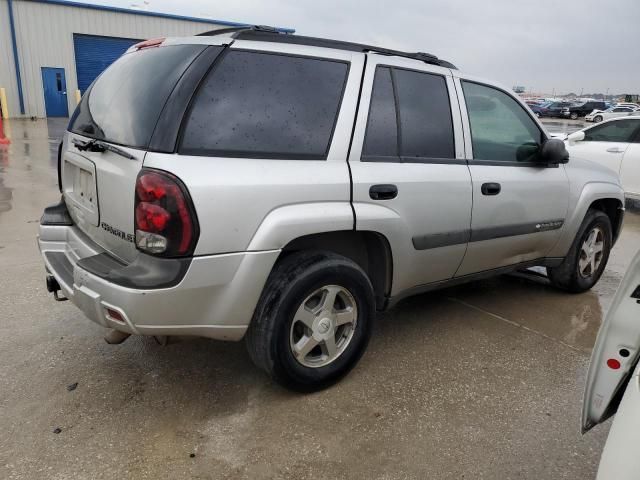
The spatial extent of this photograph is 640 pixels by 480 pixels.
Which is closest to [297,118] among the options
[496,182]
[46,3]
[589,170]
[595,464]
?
[496,182]

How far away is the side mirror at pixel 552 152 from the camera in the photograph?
3707 millimetres

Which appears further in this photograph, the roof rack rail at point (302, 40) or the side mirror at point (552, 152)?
the side mirror at point (552, 152)

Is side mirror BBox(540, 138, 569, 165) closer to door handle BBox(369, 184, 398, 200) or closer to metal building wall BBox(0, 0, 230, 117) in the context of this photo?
door handle BBox(369, 184, 398, 200)

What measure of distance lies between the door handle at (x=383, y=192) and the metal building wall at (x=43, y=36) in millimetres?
22636

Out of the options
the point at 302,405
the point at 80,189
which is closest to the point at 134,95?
the point at 80,189

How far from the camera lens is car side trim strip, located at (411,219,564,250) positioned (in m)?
3.11

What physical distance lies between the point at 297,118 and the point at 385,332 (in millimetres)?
1722

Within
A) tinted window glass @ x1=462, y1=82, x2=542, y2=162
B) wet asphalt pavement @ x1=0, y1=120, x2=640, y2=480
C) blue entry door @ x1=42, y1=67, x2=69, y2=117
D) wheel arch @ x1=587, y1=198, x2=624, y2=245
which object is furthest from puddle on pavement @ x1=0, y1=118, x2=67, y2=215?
wheel arch @ x1=587, y1=198, x2=624, y2=245

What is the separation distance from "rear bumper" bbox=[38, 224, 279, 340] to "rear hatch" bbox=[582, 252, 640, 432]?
4.54 feet

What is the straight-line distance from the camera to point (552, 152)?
371 cm

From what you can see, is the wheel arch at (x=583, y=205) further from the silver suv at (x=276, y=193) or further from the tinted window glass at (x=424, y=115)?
the tinted window glass at (x=424, y=115)

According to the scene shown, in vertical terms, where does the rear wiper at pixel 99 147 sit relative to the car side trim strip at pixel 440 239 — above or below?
above

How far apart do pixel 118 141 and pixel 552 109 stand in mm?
45626

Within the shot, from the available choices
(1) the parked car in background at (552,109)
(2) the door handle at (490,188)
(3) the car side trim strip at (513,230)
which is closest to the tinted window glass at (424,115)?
(2) the door handle at (490,188)
